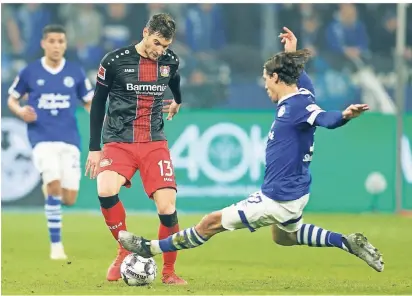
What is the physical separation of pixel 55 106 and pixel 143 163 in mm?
3517

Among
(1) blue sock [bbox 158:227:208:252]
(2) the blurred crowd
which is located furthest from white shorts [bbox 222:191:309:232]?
(2) the blurred crowd

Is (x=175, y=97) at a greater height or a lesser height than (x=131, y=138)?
greater

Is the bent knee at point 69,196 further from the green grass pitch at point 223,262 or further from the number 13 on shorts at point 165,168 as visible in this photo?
the number 13 on shorts at point 165,168

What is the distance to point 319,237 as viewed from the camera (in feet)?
31.3

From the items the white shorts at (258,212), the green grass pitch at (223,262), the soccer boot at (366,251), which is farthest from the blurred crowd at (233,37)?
the soccer boot at (366,251)

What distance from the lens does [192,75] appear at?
18719 mm

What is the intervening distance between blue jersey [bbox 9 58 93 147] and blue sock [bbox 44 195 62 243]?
79 cm

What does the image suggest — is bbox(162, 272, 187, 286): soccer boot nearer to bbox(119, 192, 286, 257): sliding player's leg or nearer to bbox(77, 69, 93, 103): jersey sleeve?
bbox(119, 192, 286, 257): sliding player's leg

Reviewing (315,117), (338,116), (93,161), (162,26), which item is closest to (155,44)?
(162,26)

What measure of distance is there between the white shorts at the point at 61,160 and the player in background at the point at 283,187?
12.2 ft

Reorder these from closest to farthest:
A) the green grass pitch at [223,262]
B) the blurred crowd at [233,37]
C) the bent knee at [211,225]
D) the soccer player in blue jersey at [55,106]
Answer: the bent knee at [211,225] → the green grass pitch at [223,262] → the soccer player in blue jersey at [55,106] → the blurred crowd at [233,37]

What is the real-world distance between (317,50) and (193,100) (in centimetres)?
255

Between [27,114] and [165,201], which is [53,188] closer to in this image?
[27,114]

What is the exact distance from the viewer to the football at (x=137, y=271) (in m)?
9.71
